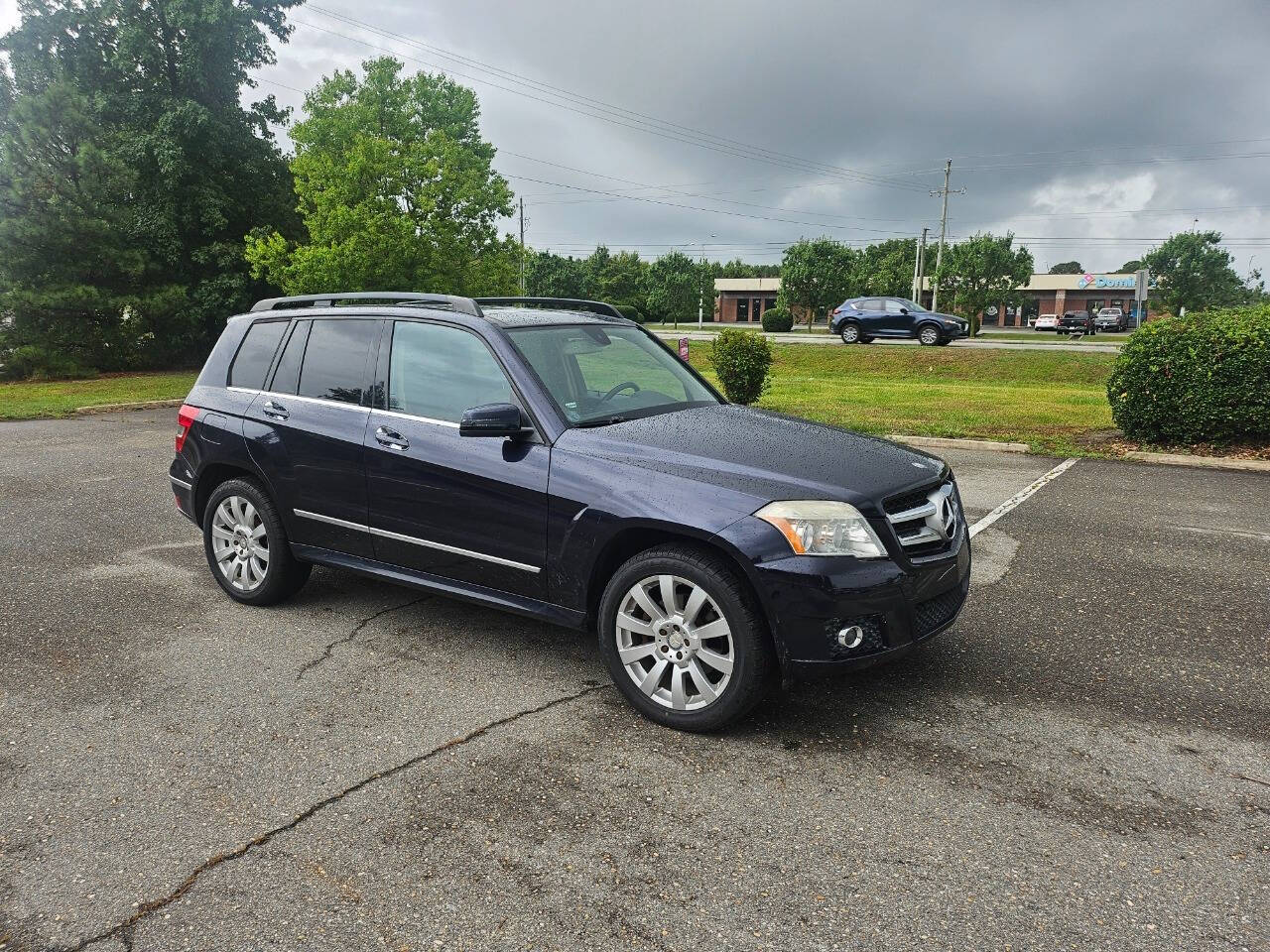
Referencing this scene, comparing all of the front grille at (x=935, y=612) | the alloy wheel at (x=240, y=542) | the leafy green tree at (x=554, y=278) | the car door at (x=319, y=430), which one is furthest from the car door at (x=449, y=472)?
the leafy green tree at (x=554, y=278)

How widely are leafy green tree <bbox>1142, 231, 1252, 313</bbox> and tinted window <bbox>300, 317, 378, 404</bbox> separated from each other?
63.8 m

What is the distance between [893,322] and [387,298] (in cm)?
3127

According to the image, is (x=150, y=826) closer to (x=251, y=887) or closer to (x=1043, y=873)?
(x=251, y=887)

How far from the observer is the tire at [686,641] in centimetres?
335

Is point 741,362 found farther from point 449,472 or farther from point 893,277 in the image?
point 893,277

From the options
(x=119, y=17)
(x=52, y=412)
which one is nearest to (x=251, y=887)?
(x=52, y=412)

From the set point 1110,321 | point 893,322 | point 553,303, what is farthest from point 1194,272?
point 553,303

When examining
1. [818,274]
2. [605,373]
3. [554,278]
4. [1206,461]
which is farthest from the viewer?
[554,278]

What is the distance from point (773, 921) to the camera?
2.44 m

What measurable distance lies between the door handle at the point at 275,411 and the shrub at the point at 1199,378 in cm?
992

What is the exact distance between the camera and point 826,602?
3266 millimetres

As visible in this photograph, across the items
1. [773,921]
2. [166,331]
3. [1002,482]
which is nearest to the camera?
[773,921]

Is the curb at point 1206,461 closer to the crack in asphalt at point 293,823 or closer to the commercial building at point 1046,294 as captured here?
the crack in asphalt at point 293,823

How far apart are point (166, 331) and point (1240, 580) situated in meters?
29.0
